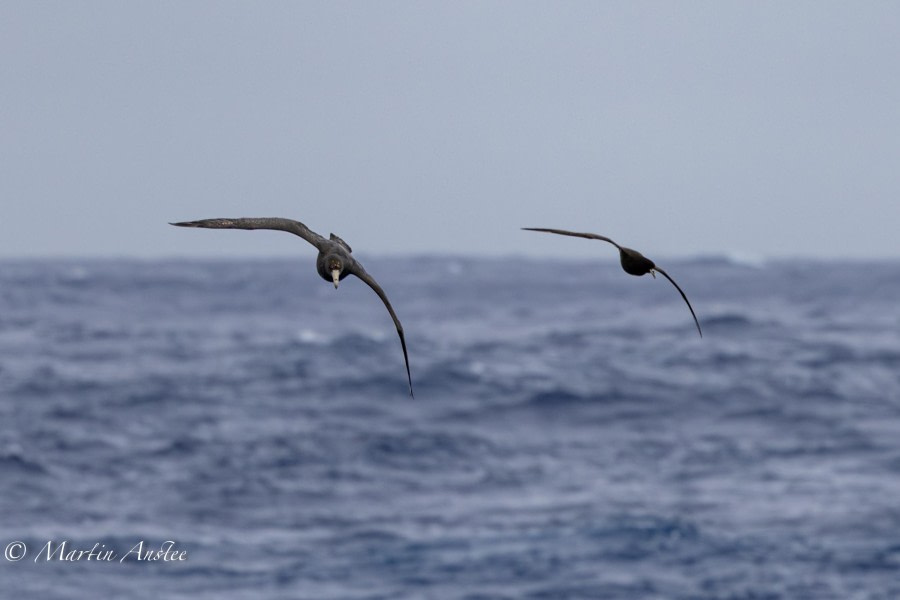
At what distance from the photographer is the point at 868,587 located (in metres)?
28.6

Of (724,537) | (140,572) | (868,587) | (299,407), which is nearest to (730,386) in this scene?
(299,407)

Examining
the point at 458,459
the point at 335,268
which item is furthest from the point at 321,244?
the point at 458,459

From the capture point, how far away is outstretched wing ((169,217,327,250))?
989 centimetres

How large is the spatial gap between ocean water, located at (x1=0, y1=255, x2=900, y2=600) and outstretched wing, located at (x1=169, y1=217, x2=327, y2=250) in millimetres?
19250

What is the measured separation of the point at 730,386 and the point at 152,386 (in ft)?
73.7

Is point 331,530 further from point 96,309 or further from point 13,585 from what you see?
point 96,309

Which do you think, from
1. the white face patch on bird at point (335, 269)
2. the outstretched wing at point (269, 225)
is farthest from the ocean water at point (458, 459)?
the white face patch on bird at point (335, 269)

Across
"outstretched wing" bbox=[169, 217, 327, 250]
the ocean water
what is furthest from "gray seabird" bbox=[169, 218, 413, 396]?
the ocean water

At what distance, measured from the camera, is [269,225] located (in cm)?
1017

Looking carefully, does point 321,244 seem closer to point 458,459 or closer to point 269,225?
point 269,225

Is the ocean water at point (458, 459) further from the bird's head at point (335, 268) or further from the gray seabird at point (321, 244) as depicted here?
the bird's head at point (335, 268)

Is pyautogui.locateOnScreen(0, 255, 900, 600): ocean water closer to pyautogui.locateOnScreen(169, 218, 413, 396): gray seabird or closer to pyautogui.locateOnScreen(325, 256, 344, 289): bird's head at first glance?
pyautogui.locateOnScreen(169, 218, 413, 396): gray seabird

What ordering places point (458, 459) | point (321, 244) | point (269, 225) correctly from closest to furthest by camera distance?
point (269, 225) < point (321, 244) < point (458, 459)

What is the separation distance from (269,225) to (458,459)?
3091 cm
